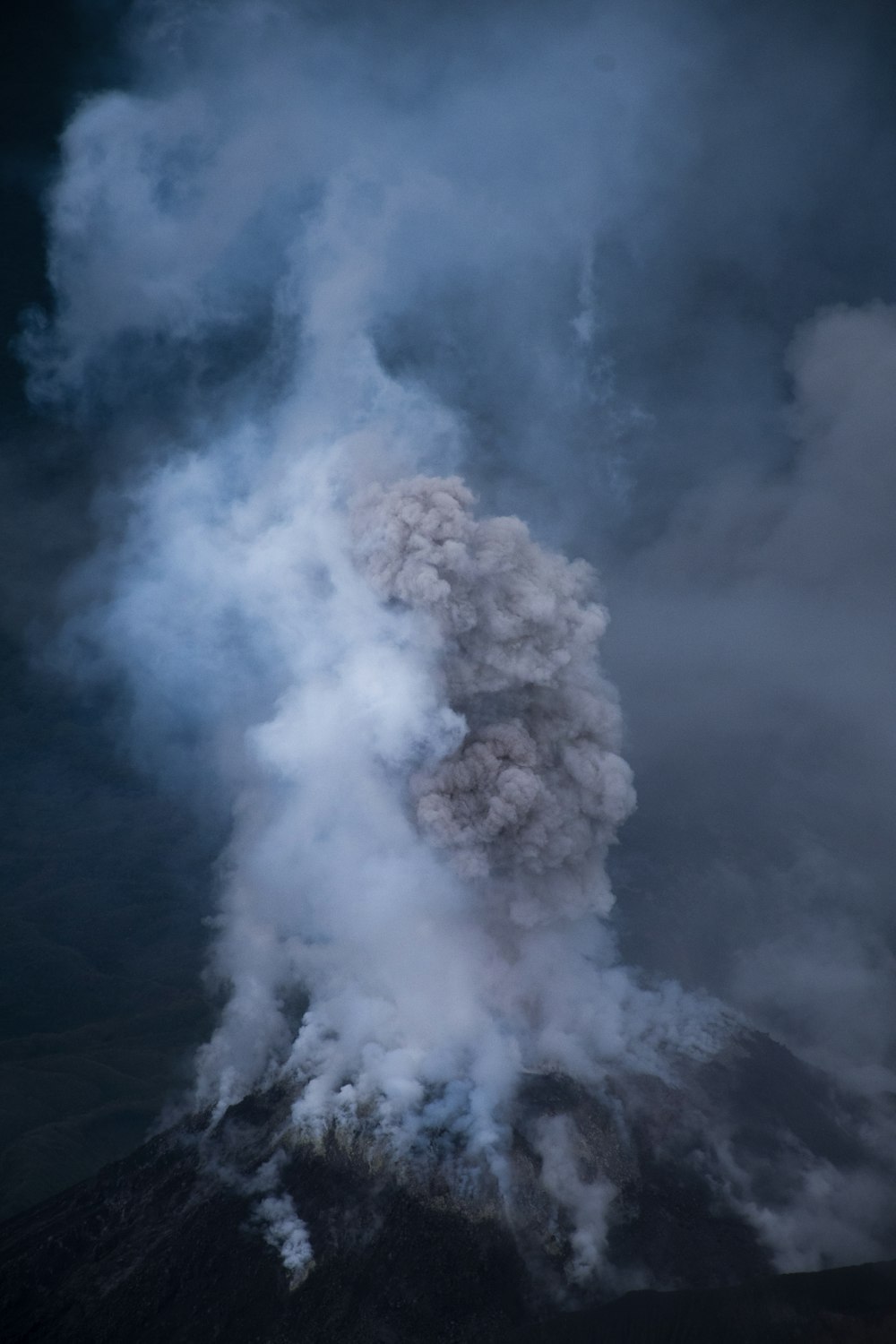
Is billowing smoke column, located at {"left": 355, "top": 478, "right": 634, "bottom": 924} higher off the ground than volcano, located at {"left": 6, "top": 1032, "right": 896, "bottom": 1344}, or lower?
higher

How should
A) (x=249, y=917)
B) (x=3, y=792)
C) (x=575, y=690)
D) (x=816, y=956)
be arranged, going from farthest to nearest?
1. (x=3, y=792)
2. (x=816, y=956)
3. (x=249, y=917)
4. (x=575, y=690)

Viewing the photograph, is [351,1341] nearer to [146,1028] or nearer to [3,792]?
[146,1028]

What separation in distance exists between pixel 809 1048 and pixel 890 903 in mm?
29625

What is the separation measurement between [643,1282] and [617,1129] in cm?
699

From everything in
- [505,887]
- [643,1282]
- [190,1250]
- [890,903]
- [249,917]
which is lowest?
[190,1250]

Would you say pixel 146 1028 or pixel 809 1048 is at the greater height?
pixel 809 1048

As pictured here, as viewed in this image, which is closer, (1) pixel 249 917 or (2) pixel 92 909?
(1) pixel 249 917

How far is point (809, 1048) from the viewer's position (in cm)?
5653

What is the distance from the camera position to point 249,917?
48.6 metres

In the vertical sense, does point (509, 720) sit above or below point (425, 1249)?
above

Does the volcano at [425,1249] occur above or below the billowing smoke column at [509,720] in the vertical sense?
below

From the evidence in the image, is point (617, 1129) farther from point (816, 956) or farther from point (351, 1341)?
point (816, 956)

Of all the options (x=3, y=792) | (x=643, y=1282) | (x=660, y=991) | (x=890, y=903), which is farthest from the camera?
(x=3, y=792)

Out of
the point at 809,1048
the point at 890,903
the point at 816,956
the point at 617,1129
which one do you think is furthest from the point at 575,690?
the point at 890,903
